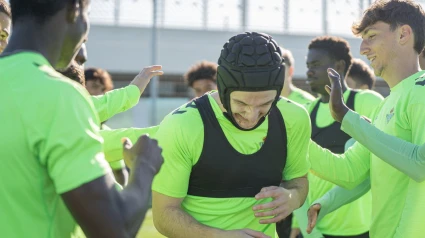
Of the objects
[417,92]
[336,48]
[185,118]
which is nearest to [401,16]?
[417,92]

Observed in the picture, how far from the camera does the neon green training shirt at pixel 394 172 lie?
3443 millimetres

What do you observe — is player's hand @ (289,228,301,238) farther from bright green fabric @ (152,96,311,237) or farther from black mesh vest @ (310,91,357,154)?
bright green fabric @ (152,96,311,237)

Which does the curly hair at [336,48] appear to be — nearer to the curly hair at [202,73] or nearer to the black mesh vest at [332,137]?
the black mesh vest at [332,137]

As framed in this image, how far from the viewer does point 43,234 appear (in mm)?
2123

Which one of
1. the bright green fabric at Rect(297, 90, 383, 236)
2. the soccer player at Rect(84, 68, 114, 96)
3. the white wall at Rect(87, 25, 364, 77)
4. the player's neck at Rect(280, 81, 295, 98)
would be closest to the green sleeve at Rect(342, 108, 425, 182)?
the bright green fabric at Rect(297, 90, 383, 236)

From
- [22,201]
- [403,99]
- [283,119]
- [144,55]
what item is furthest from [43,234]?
[144,55]

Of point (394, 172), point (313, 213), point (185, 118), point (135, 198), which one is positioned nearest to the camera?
point (135, 198)

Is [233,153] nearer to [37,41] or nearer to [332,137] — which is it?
[37,41]

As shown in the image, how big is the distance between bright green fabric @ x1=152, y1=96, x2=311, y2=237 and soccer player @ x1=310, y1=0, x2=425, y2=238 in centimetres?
Answer: 37

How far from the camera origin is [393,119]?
367 cm

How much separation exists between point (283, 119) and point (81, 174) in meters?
1.67

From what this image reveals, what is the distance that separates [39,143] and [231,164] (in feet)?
4.82

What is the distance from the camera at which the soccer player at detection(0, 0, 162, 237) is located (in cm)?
198

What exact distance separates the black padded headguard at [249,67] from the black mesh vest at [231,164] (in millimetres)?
133
